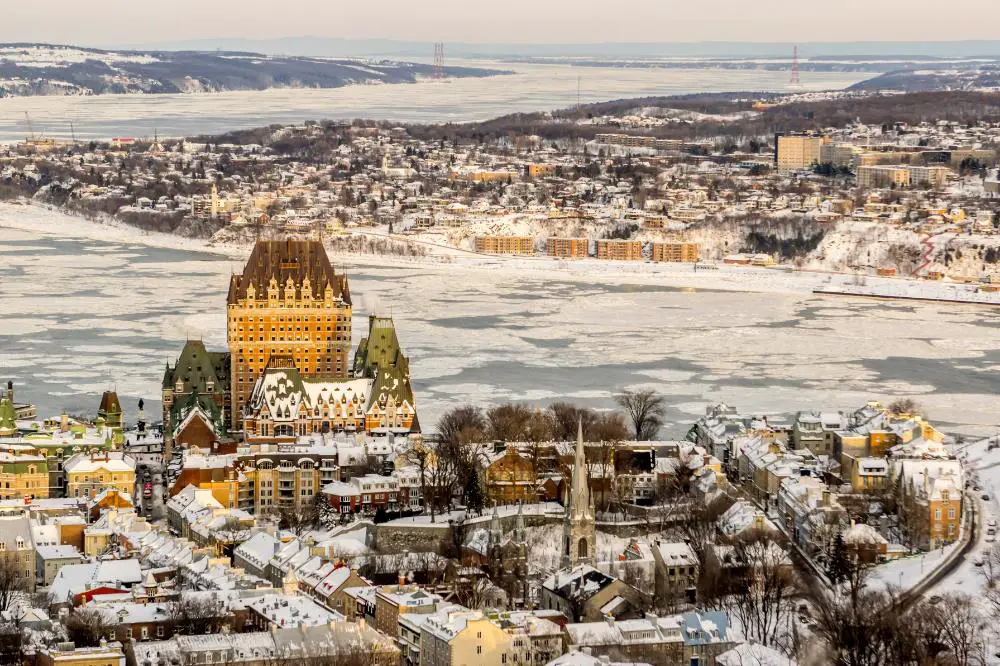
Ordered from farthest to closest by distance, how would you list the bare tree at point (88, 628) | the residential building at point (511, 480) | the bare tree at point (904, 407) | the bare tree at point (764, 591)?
the bare tree at point (904, 407) → the residential building at point (511, 480) → the bare tree at point (764, 591) → the bare tree at point (88, 628)

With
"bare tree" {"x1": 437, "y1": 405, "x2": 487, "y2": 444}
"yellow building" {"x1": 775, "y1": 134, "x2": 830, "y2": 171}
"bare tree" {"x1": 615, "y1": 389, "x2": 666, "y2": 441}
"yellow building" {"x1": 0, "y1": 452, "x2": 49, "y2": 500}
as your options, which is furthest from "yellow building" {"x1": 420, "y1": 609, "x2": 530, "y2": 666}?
"yellow building" {"x1": 775, "y1": 134, "x2": 830, "y2": 171}

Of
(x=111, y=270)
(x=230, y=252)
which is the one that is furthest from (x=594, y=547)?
(x=230, y=252)

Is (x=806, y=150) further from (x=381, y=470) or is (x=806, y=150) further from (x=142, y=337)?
(x=381, y=470)

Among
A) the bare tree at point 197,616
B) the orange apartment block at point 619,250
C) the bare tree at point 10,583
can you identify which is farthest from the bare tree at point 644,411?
the orange apartment block at point 619,250

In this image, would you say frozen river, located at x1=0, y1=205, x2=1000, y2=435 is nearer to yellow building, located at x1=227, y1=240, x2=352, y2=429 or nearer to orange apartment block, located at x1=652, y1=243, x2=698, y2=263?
yellow building, located at x1=227, y1=240, x2=352, y2=429

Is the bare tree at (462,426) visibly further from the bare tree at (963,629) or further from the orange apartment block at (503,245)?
the orange apartment block at (503,245)

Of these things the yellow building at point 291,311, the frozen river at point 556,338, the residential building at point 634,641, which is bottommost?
the frozen river at point 556,338
